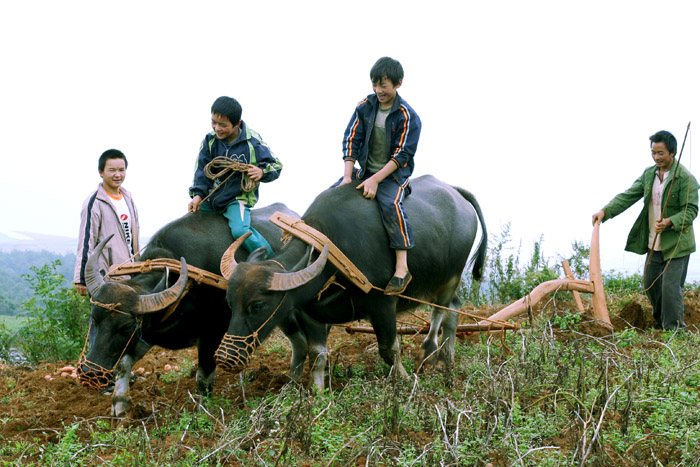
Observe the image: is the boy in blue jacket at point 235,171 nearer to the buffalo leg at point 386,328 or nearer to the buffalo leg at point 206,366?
the buffalo leg at point 206,366

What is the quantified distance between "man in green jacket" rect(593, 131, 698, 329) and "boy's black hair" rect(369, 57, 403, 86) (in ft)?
9.83

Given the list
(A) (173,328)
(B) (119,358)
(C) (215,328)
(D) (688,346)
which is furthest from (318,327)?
(D) (688,346)

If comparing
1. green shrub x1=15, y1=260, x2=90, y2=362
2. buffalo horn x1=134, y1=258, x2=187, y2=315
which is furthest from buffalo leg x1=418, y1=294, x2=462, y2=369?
green shrub x1=15, y1=260, x2=90, y2=362

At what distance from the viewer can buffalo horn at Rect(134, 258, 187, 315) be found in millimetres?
3715

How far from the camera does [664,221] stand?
591 cm

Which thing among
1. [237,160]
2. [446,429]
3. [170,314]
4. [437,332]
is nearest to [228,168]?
[237,160]

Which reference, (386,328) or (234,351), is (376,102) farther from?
(234,351)

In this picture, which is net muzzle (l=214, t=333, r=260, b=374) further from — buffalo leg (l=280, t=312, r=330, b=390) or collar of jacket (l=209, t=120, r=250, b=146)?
collar of jacket (l=209, t=120, r=250, b=146)

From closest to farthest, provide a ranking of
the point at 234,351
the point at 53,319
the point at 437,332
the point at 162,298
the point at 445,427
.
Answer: the point at 445,427, the point at 234,351, the point at 162,298, the point at 437,332, the point at 53,319

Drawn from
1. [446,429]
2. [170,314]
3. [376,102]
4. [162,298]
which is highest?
[376,102]

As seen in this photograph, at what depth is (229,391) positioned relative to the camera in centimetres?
444

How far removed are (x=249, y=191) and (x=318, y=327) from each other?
1110mm

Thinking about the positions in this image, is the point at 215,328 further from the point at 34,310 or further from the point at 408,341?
the point at 34,310

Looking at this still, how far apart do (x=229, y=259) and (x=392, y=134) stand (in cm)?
145
